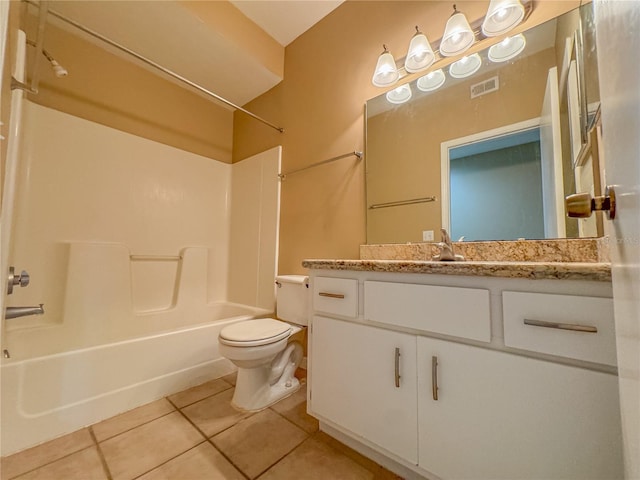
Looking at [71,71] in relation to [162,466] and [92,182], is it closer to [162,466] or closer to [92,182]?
[92,182]

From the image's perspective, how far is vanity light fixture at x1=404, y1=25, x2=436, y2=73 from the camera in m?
1.36

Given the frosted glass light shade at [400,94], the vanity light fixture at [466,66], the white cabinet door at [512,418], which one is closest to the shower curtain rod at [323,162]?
the frosted glass light shade at [400,94]

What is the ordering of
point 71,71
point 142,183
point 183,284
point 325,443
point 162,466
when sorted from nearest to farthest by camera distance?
point 162,466, point 325,443, point 71,71, point 142,183, point 183,284

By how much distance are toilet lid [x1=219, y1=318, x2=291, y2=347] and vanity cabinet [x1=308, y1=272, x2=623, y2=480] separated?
1.34ft

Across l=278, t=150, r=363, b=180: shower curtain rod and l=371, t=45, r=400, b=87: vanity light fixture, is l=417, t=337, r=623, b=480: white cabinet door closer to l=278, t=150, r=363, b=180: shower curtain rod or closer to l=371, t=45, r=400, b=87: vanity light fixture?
l=278, t=150, r=363, b=180: shower curtain rod

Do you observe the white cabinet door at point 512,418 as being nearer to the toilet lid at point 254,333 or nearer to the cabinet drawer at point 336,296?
the cabinet drawer at point 336,296

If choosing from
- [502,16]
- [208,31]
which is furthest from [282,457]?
[208,31]

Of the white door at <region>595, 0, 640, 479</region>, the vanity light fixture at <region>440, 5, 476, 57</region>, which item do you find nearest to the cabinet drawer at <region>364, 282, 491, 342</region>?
the white door at <region>595, 0, 640, 479</region>

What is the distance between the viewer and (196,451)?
106cm

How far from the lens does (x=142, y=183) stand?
6.66 feet

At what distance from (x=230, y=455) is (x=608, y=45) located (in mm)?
1608

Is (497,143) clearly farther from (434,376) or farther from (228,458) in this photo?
(228,458)

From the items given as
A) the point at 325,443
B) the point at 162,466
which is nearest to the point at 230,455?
the point at 162,466

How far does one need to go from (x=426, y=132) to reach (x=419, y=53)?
1.36ft
